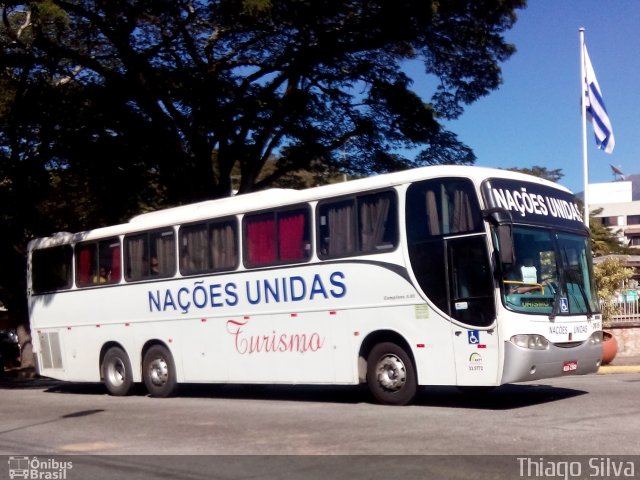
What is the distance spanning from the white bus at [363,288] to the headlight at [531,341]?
0.06ft

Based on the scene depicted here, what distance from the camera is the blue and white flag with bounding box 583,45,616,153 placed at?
24.4 metres

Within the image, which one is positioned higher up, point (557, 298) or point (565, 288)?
point (565, 288)

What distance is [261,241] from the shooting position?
15.2 m

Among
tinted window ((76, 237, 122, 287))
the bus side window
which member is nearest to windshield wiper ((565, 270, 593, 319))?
the bus side window

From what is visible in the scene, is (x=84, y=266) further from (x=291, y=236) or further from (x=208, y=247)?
(x=291, y=236)

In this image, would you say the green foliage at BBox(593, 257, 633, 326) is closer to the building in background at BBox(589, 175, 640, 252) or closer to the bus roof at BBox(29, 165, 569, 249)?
the bus roof at BBox(29, 165, 569, 249)

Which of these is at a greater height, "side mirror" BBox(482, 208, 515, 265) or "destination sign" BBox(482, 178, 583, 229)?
"destination sign" BBox(482, 178, 583, 229)

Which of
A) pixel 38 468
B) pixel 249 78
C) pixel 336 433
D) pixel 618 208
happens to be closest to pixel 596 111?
pixel 249 78

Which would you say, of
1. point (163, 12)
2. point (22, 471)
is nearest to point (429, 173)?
point (22, 471)

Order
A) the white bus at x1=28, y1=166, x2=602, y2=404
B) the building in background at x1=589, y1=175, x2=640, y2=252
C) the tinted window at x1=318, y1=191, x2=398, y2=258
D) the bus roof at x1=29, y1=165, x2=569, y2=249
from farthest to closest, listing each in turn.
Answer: the building in background at x1=589, y1=175, x2=640, y2=252, the tinted window at x1=318, y1=191, x2=398, y2=258, the bus roof at x1=29, y1=165, x2=569, y2=249, the white bus at x1=28, y1=166, x2=602, y2=404

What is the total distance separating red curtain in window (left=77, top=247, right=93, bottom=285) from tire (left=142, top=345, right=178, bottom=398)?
2.45 meters

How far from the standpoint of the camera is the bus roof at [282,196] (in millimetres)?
12773

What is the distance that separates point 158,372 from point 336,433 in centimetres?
759

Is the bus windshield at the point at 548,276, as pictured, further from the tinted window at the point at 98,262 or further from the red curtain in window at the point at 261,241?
the tinted window at the point at 98,262
